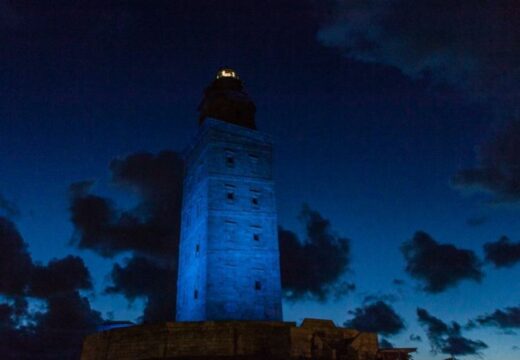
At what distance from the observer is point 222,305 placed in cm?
3080

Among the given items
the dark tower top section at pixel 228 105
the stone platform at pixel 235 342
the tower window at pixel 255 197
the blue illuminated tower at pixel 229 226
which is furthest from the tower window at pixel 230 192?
the stone platform at pixel 235 342

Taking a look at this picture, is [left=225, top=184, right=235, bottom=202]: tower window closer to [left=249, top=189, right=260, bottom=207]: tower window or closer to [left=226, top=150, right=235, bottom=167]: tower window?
[left=249, top=189, right=260, bottom=207]: tower window

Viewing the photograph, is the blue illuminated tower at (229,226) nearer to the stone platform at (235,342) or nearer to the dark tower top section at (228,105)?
the dark tower top section at (228,105)

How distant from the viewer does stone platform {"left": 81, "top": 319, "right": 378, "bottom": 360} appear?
2361 cm

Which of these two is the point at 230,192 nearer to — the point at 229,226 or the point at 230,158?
the point at 229,226

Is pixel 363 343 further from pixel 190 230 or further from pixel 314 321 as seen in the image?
pixel 190 230

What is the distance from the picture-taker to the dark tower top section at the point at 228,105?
39.6 meters

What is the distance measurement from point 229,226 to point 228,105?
1156cm

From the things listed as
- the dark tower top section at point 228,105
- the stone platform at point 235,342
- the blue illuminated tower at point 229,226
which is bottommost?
→ the stone platform at point 235,342

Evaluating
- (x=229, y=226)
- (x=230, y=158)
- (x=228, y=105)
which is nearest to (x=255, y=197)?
(x=229, y=226)

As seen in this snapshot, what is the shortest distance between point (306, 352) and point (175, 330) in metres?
6.69

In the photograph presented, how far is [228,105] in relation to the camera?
1569 inches

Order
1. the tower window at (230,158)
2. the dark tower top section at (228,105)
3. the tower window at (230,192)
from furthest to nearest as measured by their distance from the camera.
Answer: the dark tower top section at (228,105)
the tower window at (230,158)
the tower window at (230,192)

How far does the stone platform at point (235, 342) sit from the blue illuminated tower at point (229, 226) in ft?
21.2
